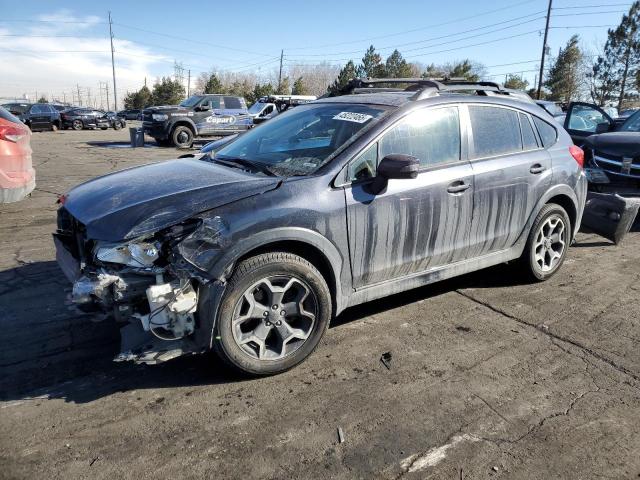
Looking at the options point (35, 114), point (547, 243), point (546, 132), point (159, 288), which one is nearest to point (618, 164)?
point (546, 132)

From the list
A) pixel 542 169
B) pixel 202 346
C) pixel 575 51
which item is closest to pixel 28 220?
pixel 202 346

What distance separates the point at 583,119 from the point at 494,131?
570 cm

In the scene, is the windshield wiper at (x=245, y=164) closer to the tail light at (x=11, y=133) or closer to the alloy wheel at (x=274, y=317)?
the alloy wheel at (x=274, y=317)

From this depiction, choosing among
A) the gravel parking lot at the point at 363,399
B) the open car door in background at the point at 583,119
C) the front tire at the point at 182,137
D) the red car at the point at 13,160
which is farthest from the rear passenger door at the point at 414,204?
the front tire at the point at 182,137

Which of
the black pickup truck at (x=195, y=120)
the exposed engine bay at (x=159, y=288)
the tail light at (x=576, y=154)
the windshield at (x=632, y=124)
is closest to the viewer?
the exposed engine bay at (x=159, y=288)

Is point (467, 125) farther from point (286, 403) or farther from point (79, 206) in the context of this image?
point (79, 206)

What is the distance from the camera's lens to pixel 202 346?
2883 mm

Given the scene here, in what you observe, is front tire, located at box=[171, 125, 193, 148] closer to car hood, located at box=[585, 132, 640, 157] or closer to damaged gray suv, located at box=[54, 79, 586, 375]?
car hood, located at box=[585, 132, 640, 157]

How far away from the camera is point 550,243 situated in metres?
4.89

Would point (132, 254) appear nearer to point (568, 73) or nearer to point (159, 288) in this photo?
point (159, 288)

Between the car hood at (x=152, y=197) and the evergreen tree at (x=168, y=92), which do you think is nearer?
the car hood at (x=152, y=197)

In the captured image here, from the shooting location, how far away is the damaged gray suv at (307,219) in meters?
2.85

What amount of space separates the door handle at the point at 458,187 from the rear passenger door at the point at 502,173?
5.2 inches

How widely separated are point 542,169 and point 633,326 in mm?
1521
